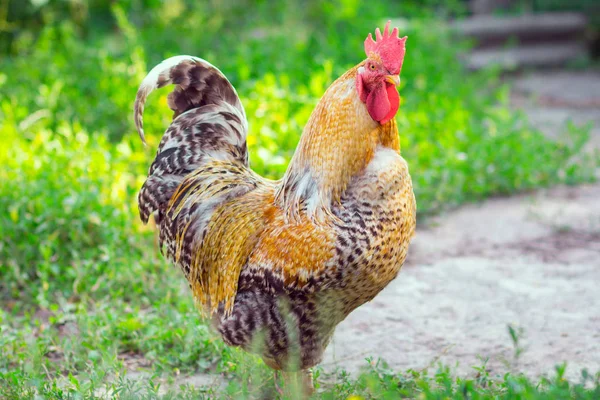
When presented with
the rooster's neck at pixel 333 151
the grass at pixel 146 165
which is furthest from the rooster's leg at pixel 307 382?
the rooster's neck at pixel 333 151

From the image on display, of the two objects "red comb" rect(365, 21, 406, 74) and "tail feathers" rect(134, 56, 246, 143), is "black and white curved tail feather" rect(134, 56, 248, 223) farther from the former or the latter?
"red comb" rect(365, 21, 406, 74)

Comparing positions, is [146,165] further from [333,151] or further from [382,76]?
[382,76]

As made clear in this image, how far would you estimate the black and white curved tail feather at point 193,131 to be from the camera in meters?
3.35

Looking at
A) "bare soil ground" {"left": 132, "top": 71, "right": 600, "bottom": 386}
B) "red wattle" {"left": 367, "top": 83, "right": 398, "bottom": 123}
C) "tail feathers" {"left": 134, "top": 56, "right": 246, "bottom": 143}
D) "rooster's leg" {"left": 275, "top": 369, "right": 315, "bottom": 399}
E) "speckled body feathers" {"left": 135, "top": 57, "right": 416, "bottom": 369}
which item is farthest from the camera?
"bare soil ground" {"left": 132, "top": 71, "right": 600, "bottom": 386}

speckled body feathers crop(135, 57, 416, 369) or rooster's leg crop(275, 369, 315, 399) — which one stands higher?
speckled body feathers crop(135, 57, 416, 369)

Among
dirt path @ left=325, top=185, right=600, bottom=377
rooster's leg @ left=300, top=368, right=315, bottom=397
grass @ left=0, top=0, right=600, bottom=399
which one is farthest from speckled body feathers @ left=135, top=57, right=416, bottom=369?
dirt path @ left=325, top=185, right=600, bottom=377

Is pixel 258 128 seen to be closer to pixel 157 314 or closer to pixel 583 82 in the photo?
pixel 157 314

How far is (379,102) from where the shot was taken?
2875 mm

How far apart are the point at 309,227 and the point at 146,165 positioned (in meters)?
2.93

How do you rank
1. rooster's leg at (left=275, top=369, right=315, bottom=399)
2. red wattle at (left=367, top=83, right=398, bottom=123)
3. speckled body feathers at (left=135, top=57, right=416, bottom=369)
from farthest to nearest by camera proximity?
rooster's leg at (left=275, top=369, right=315, bottom=399) < red wattle at (left=367, top=83, right=398, bottom=123) < speckled body feathers at (left=135, top=57, right=416, bottom=369)

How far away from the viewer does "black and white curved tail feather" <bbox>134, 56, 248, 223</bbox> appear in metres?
3.35

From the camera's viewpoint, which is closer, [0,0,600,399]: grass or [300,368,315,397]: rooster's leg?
[300,368,315,397]: rooster's leg

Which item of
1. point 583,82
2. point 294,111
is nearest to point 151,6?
point 294,111

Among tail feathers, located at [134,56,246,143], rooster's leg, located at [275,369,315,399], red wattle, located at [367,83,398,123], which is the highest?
tail feathers, located at [134,56,246,143]
